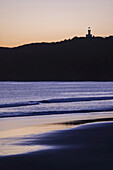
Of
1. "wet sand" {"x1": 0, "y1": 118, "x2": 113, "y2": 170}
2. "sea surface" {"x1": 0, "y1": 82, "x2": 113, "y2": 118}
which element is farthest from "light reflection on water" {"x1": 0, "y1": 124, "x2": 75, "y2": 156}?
"sea surface" {"x1": 0, "y1": 82, "x2": 113, "y2": 118}

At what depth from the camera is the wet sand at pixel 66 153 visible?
26.1 ft

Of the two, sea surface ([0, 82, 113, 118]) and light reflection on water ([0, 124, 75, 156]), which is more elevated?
light reflection on water ([0, 124, 75, 156])

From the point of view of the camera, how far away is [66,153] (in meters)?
9.41

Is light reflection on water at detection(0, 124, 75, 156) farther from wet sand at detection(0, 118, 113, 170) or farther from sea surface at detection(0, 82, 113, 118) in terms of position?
sea surface at detection(0, 82, 113, 118)

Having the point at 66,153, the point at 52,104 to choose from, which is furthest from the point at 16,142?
the point at 52,104

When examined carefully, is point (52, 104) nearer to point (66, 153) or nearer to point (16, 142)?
point (16, 142)

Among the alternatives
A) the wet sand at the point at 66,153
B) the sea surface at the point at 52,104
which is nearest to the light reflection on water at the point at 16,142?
the wet sand at the point at 66,153

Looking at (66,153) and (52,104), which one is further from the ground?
(66,153)

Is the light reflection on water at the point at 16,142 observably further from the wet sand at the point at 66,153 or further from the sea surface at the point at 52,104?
the sea surface at the point at 52,104

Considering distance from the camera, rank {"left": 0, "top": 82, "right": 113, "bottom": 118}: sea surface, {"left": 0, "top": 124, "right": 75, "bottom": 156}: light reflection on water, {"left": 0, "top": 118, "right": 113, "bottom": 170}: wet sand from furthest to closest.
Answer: {"left": 0, "top": 82, "right": 113, "bottom": 118}: sea surface, {"left": 0, "top": 124, "right": 75, "bottom": 156}: light reflection on water, {"left": 0, "top": 118, "right": 113, "bottom": 170}: wet sand

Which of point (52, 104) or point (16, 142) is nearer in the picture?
point (16, 142)

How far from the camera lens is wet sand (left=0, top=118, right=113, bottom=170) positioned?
26.1 feet

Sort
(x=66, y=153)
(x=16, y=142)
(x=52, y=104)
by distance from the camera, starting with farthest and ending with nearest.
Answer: (x=52, y=104) → (x=16, y=142) → (x=66, y=153)

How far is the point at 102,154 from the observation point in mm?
9117
